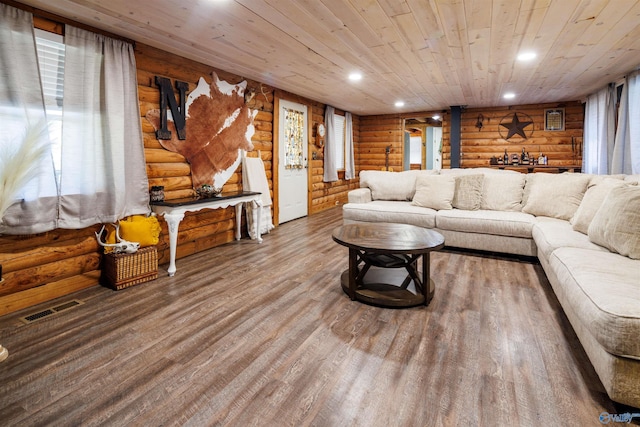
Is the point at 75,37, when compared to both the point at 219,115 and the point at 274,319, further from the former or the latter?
the point at 274,319

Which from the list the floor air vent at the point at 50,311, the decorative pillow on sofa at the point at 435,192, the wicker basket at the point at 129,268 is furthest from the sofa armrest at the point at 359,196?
the floor air vent at the point at 50,311

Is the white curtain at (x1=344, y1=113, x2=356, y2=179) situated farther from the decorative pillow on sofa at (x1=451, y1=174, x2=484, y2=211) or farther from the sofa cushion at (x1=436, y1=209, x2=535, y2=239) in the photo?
the sofa cushion at (x1=436, y1=209, x2=535, y2=239)

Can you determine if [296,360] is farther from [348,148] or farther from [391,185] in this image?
[348,148]

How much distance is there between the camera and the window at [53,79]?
2514 millimetres

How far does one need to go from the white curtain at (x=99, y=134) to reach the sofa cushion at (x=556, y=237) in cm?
358

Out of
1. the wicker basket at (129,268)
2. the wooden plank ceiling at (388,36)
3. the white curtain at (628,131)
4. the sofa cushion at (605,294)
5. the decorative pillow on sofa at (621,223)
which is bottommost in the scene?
the wicker basket at (129,268)

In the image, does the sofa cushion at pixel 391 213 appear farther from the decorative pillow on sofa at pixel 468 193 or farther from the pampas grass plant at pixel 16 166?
the pampas grass plant at pixel 16 166

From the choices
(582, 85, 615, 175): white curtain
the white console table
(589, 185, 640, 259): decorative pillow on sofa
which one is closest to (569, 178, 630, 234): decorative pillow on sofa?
(589, 185, 640, 259): decorative pillow on sofa

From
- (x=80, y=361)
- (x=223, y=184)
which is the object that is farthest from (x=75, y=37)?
(x=80, y=361)

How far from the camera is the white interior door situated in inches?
217

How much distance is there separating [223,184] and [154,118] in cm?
117

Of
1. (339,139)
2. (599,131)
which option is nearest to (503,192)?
(599,131)

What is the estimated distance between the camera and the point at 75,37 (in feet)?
8.70

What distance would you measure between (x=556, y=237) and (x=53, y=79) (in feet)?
13.5
